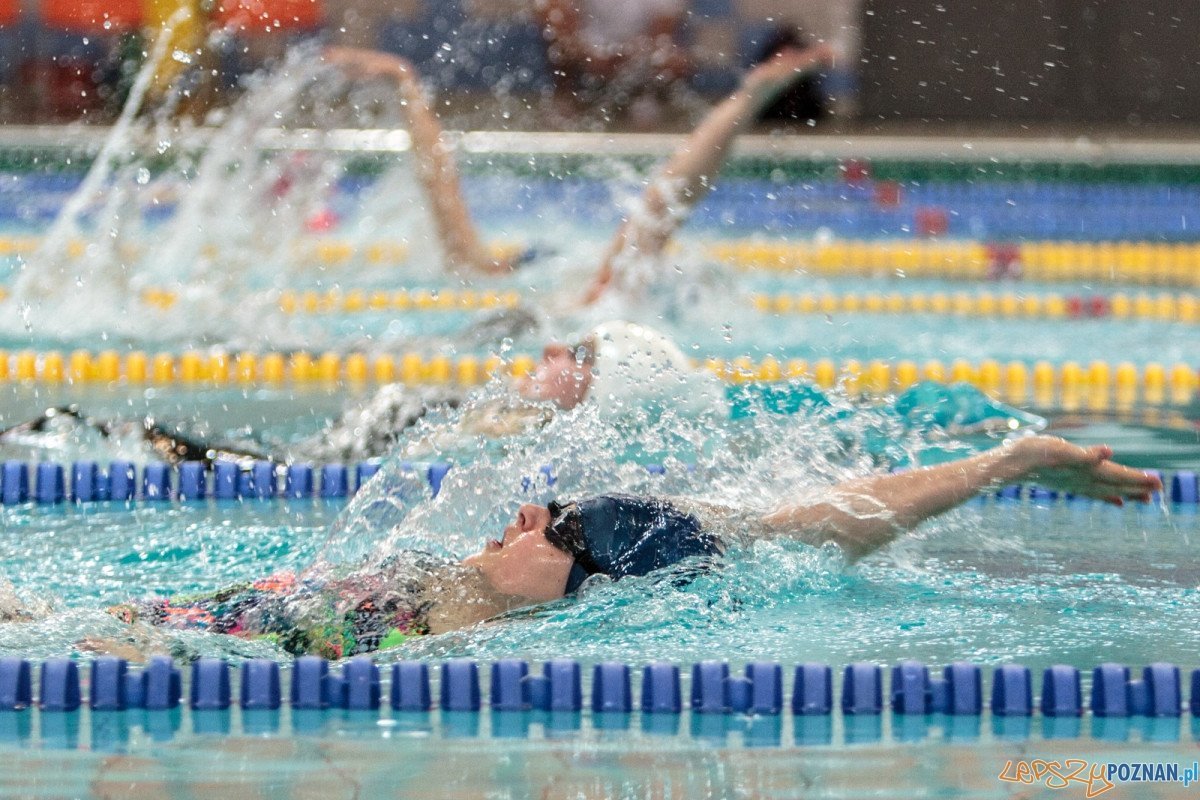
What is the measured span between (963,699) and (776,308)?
13.4ft

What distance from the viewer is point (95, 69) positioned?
32.2 feet

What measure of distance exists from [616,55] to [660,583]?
7.50m

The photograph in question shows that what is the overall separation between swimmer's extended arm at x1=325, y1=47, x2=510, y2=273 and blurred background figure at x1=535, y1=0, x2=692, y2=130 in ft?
12.1

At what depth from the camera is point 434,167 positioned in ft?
18.4

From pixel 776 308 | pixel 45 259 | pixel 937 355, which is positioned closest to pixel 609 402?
pixel 937 355

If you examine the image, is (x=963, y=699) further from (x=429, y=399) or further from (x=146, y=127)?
(x=146, y=127)

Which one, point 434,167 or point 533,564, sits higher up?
point 434,167

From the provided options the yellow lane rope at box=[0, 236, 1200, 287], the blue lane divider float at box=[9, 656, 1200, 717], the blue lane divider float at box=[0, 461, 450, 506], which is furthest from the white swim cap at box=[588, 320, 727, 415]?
the yellow lane rope at box=[0, 236, 1200, 287]

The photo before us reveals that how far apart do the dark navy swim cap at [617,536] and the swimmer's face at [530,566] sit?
0.01 metres

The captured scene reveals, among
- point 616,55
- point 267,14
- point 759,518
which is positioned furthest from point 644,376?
point 267,14

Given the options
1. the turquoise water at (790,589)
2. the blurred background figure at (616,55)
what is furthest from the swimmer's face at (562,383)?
the blurred background figure at (616,55)

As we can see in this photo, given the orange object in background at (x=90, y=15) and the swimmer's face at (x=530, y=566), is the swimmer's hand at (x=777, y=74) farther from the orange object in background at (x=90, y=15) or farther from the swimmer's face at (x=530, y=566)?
the orange object in background at (x=90, y=15)

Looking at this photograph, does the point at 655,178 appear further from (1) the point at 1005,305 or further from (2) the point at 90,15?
(2) the point at 90,15

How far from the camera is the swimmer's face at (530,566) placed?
265 cm
